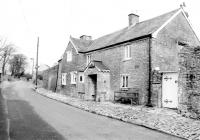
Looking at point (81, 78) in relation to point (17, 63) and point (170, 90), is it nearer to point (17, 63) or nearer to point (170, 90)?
point (170, 90)

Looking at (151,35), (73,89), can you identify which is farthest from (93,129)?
(73,89)

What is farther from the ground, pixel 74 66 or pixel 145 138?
pixel 74 66

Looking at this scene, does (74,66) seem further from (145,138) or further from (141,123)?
(145,138)

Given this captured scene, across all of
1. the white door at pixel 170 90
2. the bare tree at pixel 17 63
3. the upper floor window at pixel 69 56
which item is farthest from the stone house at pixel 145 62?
the bare tree at pixel 17 63

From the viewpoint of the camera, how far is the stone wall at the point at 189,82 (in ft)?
44.7

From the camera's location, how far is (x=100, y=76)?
951 inches

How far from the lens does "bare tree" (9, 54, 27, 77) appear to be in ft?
337

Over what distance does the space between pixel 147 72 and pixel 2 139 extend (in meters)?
14.1

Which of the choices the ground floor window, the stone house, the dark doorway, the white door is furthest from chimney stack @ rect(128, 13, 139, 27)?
the white door

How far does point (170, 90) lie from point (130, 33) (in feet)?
30.9

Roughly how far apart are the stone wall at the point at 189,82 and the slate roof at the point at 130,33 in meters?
5.97

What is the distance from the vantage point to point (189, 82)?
46.3 feet

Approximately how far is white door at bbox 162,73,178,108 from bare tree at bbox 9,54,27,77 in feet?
314

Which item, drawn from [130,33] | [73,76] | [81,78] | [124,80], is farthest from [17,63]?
[124,80]
